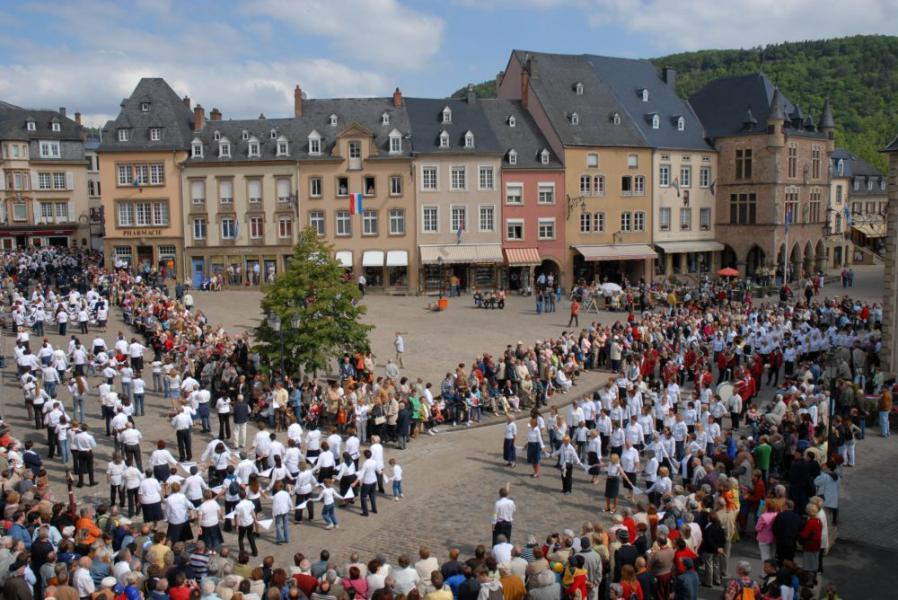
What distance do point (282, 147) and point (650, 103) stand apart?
27.2m

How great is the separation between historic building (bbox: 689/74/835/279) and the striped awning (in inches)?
626

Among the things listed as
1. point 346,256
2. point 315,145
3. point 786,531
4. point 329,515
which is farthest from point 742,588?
point 315,145

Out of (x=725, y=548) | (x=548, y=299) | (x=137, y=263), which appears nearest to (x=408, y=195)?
(x=548, y=299)

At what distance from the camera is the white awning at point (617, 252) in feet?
188

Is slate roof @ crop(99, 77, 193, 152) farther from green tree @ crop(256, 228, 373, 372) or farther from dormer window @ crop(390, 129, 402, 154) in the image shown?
green tree @ crop(256, 228, 373, 372)

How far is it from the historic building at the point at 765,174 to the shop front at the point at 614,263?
25.2 feet

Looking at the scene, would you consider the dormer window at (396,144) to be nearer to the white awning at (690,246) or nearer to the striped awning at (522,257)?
the striped awning at (522,257)

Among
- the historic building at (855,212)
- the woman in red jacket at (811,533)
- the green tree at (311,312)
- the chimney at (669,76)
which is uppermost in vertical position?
the chimney at (669,76)

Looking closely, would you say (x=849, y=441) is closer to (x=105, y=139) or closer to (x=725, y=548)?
(x=725, y=548)

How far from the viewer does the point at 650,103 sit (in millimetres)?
63469

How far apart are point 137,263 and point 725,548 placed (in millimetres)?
48688

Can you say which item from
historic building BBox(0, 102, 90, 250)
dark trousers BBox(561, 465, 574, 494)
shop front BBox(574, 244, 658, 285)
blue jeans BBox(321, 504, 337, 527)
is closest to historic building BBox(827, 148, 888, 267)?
shop front BBox(574, 244, 658, 285)

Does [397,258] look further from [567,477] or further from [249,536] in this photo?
[249,536]

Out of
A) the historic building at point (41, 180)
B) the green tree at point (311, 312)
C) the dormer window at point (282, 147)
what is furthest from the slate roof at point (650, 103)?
the historic building at point (41, 180)
